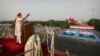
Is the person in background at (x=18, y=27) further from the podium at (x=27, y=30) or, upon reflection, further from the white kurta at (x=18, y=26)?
the podium at (x=27, y=30)

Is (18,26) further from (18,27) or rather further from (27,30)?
(27,30)

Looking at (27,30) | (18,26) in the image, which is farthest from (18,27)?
(27,30)

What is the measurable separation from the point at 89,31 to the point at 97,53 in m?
1.77

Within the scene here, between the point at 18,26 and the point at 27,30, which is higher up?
the point at 18,26

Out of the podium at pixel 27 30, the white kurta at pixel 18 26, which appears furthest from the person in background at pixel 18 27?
the podium at pixel 27 30

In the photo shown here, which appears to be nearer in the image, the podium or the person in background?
the podium

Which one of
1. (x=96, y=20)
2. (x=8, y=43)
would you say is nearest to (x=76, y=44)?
(x=96, y=20)

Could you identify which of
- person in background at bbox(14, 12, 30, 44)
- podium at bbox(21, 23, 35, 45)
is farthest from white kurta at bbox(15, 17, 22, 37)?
podium at bbox(21, 23, 35, 45)

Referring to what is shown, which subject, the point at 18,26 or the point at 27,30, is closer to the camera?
the point at 27,30

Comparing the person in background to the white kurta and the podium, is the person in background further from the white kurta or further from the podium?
the podium

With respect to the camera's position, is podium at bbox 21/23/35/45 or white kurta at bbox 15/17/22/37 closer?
podium at bbox 21/23/35/45

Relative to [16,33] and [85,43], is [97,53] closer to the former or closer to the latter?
[85,43]

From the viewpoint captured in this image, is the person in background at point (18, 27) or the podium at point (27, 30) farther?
the person in background at point (18, 27)

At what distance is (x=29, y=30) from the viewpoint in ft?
21.2
